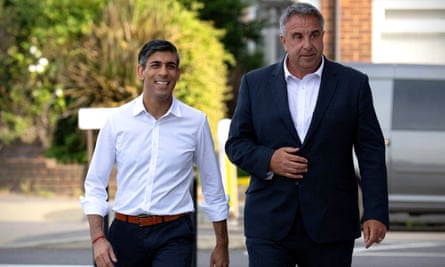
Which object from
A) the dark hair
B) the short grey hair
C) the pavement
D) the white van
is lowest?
the pavement

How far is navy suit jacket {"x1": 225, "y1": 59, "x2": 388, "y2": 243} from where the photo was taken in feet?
15.4

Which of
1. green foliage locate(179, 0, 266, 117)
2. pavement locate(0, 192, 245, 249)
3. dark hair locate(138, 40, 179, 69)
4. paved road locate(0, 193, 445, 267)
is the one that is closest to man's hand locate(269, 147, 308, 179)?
dark hair locate(138, 40, 179, 69)

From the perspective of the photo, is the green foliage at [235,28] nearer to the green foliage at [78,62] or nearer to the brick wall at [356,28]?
the green foliage at [78,62]

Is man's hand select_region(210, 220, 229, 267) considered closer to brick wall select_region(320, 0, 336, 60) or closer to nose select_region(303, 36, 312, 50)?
nose select_region(303, 36, 312, 50)

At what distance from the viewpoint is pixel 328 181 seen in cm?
471

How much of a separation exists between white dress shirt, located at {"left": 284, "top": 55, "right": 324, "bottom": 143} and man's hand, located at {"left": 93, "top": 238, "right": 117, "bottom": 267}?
1.04m

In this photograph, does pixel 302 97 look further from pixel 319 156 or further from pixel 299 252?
pixel 299 252

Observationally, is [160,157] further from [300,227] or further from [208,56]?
[208,56]

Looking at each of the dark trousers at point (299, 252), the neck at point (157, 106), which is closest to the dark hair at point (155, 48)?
the neck at point (157, 106)

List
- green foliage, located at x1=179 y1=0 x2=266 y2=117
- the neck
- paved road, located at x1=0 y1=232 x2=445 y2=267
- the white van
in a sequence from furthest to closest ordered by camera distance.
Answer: green foliage, located at x1=179 y1=0 x2=266 y2=117 < the white van < paved road, located at x1=0 y1=232 x2=445 y2=267 < the neck

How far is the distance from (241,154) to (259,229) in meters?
0.36

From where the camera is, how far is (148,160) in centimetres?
496

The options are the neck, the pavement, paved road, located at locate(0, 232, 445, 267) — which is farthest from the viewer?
the pavement

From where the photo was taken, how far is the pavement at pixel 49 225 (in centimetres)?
1084
